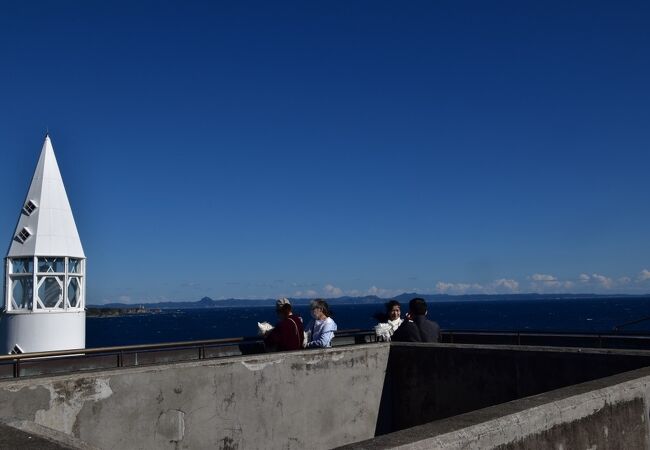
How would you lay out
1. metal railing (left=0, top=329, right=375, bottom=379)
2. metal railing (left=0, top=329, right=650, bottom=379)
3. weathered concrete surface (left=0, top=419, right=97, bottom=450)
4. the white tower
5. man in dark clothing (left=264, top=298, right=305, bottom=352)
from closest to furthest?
weathered concrete surface (left=0, top=419, right=97, bottom=450) → metal railing (left=0, top=329, right=375, bottom=379) → metal railing (left=0, top=329, right=650, bottom=379) → man in dark clothing (left=264, top=298, right=305, bottom=352) → the white tower

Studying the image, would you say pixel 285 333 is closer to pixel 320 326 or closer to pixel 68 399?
pixel 320 326

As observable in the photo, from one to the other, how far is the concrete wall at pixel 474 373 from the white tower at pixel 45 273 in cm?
1568

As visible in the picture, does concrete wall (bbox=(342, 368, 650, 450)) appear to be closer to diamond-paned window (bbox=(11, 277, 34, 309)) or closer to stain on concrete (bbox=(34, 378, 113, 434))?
stain on concrete (bbox=(34, 378, 113, 434))

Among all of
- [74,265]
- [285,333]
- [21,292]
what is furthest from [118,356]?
[74,265]

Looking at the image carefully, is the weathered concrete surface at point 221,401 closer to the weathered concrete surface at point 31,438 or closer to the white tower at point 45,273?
the weathered concrete surface at point 31,438

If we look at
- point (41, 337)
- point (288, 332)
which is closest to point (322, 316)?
point (288, 332)

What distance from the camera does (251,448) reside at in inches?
290

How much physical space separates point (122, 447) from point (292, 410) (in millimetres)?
2269

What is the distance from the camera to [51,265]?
22.1m

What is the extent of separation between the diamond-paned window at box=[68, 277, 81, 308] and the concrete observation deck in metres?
16.6

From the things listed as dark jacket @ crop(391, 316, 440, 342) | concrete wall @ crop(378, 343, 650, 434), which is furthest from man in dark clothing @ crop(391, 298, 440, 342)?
concrete wall @ crop(378, 343, 650, 434)

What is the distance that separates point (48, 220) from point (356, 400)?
56.5 ft

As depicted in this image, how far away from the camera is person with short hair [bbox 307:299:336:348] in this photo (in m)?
9.02

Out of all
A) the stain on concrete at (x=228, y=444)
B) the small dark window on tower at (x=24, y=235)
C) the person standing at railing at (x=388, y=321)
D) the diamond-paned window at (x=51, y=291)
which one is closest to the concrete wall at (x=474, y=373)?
the person standing at railing at (x=388, y=321)
